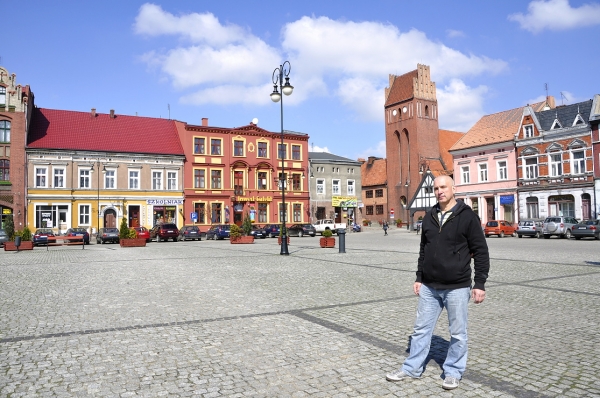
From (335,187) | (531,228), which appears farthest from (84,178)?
(531,228)

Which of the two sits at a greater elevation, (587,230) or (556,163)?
(556,163)

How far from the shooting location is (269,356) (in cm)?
552

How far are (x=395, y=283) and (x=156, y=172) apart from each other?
141ft

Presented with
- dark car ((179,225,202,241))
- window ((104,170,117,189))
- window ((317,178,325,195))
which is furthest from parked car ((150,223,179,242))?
window ((317,178,325,195))

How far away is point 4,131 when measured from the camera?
4350 centimetres

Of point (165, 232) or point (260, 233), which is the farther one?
point (260, 233)

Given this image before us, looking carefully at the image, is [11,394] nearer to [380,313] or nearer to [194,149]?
[380,313]

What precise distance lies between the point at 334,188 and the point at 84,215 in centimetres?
3109

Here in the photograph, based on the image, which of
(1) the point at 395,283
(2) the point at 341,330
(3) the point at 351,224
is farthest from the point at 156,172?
(2) the point at 341,330

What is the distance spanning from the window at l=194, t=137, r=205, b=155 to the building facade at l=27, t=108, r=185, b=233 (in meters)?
1.72

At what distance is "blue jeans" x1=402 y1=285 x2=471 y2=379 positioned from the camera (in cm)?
450

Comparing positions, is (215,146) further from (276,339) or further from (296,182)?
(276,339)

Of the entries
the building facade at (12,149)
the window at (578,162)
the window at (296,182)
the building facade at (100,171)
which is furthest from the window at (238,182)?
the window at (578,162)

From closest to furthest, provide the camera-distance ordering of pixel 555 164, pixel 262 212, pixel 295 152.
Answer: pixel 555 164 → pixel 262 212 → pixel 295 152
